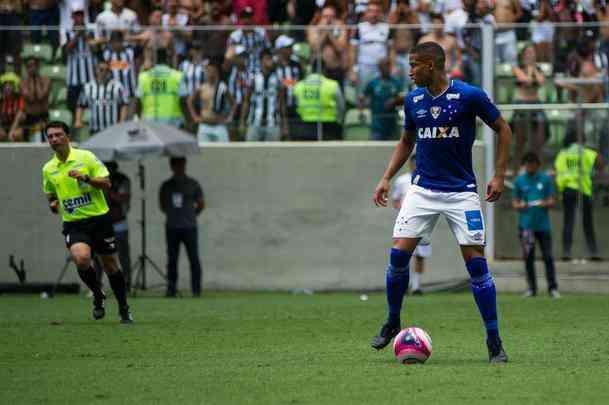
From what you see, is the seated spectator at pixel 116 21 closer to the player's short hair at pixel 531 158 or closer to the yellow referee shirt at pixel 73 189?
the player's short hair at pixel 531 158

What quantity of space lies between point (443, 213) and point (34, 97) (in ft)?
48.3

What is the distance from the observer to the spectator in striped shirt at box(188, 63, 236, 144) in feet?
77.9

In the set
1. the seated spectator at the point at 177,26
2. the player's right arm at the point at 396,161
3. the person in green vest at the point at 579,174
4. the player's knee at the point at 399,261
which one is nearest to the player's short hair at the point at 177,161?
the seated spectator at the point at 177,26

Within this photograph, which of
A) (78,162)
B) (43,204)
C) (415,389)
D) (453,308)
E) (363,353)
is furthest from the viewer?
(43,204)

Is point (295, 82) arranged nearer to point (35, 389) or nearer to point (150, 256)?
point (150, 256)

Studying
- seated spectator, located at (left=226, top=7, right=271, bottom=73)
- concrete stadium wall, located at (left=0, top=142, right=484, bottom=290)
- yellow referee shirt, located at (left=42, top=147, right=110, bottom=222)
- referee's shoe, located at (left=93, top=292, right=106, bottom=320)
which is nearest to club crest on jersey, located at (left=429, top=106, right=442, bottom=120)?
yellow referee shirt, located at (left=42, top=147, right=110, bottom=222)

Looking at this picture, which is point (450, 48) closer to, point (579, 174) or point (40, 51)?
point (579, 174)

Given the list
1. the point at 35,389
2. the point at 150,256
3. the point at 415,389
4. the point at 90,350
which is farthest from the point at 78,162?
the point at 150,256

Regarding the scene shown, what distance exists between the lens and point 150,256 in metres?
24.6

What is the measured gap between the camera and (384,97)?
2361 centimetres

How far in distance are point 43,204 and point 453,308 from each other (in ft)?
29.0

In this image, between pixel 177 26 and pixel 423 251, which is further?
pixel 177 26

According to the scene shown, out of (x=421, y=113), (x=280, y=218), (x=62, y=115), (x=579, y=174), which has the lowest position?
(x=280, y=218)

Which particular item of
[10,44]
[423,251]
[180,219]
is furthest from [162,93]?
[423,251]
